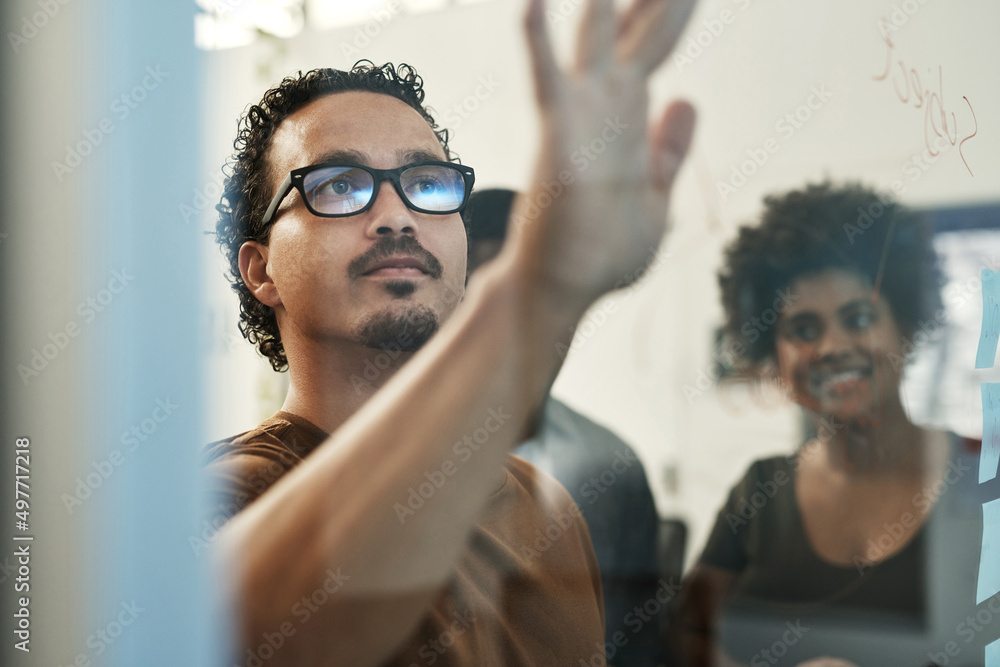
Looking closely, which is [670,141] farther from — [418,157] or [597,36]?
[418,157]

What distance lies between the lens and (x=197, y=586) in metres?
0.96

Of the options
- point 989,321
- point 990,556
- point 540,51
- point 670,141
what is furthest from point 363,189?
point 990,556

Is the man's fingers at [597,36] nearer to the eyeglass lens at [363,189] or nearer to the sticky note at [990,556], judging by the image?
the eyeglass lens at [363,189]

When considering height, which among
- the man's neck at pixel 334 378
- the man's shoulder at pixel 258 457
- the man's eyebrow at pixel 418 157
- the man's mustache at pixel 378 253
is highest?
the man's eyebrow at pixel 418 157

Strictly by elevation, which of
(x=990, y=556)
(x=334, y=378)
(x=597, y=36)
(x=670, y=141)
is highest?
(x=597, y=36)

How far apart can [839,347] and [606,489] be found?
14.5 inches

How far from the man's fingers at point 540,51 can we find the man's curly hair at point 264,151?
142 millimetres

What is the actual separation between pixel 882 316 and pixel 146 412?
40.6 inches

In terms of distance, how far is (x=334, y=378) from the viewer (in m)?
0.96

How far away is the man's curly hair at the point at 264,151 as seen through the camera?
0.99 m

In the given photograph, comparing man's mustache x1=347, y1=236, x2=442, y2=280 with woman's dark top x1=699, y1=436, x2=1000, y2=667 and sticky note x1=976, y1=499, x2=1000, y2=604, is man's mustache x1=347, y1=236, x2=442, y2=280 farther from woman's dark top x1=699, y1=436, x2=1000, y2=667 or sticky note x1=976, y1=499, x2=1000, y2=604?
sticky note x1=976, y1=499, x2=1000, y2=604

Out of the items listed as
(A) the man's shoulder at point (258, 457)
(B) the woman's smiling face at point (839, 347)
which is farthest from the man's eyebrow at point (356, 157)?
(B) the woman's smiling face at point (839, 347)

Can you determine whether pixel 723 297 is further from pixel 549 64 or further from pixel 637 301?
pixel 549 64

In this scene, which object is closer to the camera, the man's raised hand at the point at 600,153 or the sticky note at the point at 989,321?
the man's raised hand at the point at 600,153
